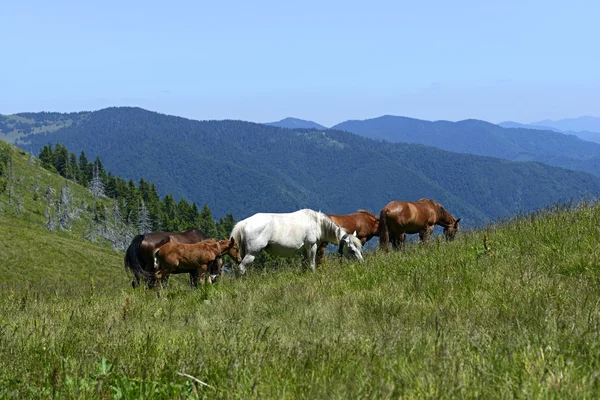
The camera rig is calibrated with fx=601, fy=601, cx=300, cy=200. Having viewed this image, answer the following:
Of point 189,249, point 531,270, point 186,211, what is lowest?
point 186,211

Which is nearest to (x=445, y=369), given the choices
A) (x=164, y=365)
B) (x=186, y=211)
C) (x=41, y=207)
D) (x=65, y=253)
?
(x=164, y=365)

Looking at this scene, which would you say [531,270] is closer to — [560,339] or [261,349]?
[560,339]

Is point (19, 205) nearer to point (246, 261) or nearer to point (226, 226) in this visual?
point (226, 226)

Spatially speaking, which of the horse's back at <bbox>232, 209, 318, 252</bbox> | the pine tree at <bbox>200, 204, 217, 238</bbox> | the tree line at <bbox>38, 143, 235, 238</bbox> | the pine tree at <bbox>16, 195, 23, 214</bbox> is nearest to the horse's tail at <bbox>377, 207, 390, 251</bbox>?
the horse's back at <bbox>232, 209, 318, 252</bbox>

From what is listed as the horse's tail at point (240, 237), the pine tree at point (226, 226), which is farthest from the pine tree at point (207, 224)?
the horse's tail at point (240, 237)

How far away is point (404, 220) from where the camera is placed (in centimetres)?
2009

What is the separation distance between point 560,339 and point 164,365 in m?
2.91

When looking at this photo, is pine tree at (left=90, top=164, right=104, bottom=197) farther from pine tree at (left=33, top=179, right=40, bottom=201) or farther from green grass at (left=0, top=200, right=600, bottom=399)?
green grass at (left=0, top=200, right=600, bottom=399)

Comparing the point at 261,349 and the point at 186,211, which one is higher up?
the point at 261,349

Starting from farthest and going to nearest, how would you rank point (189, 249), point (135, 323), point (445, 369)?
point (189, 249)
point (135, 323)
point (445, 369)

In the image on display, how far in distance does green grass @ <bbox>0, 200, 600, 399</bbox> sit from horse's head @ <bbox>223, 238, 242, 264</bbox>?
5.09 metres

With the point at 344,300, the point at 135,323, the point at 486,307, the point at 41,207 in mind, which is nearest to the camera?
the point at 486,307

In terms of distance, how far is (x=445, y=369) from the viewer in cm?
361

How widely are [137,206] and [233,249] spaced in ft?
529
